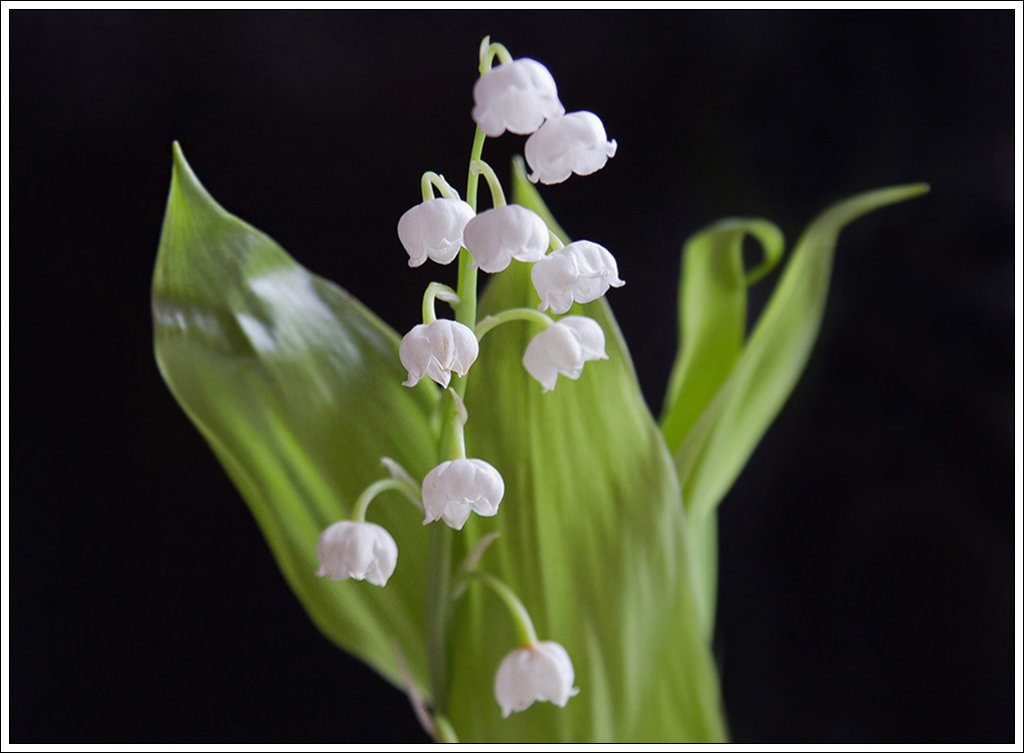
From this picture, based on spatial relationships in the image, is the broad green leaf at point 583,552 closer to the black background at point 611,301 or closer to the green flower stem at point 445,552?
the green flower stem at point 445,552

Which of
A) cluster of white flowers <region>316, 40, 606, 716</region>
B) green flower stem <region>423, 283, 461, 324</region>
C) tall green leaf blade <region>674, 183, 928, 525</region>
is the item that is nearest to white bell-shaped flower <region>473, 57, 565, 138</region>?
cluster of white flowers <region>316, 40, 606, 716</region>

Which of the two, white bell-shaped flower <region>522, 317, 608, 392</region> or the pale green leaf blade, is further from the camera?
the pale green leaf blade

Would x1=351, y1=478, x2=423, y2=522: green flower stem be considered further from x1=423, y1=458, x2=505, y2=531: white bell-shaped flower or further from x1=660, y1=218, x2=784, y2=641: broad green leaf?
x1=660, y1=218, x2=784, y2=641: broad green leaf

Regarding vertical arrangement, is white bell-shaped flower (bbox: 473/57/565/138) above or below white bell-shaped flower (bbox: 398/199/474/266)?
above

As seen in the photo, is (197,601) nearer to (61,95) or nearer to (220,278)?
(220,278)

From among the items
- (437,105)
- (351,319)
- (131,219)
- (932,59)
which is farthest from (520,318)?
(932,59)

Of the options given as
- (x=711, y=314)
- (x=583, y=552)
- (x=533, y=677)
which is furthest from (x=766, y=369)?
(x=533, y=677)
